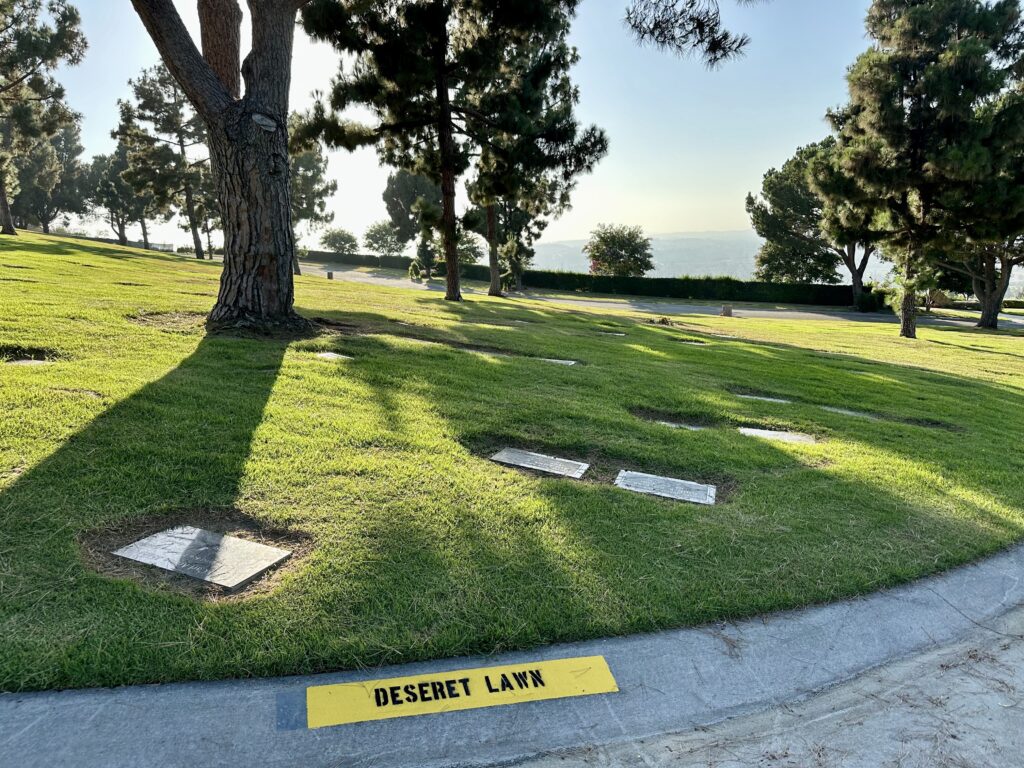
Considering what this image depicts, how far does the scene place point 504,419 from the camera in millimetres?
4137

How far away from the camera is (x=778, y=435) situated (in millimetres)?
4574

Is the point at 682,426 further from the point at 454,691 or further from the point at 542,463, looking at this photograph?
the point at 454,691

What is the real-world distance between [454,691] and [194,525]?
1414 millimetres

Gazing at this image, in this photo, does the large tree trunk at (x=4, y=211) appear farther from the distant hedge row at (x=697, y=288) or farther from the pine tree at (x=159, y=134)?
the distant hedge row at (x=697, y=288)

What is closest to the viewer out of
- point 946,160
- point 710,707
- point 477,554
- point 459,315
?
point 710,707

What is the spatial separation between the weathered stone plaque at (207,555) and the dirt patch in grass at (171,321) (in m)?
4.38

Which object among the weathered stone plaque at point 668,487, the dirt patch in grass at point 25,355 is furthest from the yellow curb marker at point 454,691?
the dirt patch in grass at point 25,355

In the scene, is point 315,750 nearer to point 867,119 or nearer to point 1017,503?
point 1017,503

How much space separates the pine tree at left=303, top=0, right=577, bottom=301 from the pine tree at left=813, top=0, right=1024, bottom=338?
908cm

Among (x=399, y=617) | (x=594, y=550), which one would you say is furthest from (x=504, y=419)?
(x=399, y=617)

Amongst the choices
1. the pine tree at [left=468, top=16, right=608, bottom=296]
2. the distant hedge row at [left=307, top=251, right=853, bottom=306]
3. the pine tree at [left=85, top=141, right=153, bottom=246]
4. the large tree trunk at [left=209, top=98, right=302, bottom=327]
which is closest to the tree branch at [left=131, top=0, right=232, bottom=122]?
the large tree trunk at [left=209, top=98, right=302, bottom=327]

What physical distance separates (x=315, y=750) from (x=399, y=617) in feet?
1.65

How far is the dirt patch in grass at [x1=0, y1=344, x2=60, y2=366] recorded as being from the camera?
4.23 metres

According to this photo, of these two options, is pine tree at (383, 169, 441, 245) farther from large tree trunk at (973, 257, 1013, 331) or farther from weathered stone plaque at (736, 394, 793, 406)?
weathered stone plaque at (736, 394, 793, 406)
